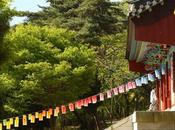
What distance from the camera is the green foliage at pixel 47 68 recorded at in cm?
4125

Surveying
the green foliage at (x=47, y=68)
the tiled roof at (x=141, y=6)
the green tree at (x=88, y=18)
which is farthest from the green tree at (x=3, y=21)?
the green tree at (x=88, y=18)

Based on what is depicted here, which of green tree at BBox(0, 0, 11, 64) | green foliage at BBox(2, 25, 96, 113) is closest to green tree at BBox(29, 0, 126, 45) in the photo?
green foliage at BBox(2, 25, 96, 113)

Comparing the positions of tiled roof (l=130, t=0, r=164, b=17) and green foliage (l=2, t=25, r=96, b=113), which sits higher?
tiled roof (l=130, t=0, r=164, b=17)

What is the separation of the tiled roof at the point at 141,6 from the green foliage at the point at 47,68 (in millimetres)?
27583

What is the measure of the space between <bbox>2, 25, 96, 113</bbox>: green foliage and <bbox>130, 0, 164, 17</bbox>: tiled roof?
27.6m

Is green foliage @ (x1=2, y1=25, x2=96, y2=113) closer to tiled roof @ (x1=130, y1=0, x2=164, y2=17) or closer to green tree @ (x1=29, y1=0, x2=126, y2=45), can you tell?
green tree @ (x1=29, y1=0, x2=126, y2=45)

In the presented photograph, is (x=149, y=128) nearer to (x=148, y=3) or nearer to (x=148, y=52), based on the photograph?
(x=148, y=3)

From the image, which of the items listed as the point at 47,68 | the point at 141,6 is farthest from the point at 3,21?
the point at 47,68

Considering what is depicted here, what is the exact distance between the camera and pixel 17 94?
41094mm

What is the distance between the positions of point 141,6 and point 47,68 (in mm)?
29476

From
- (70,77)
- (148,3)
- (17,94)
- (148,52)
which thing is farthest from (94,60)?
(148,3)

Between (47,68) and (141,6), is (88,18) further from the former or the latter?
(141,6)

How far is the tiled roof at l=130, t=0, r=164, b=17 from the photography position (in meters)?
12.4

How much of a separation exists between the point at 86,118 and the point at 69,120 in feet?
8.15
